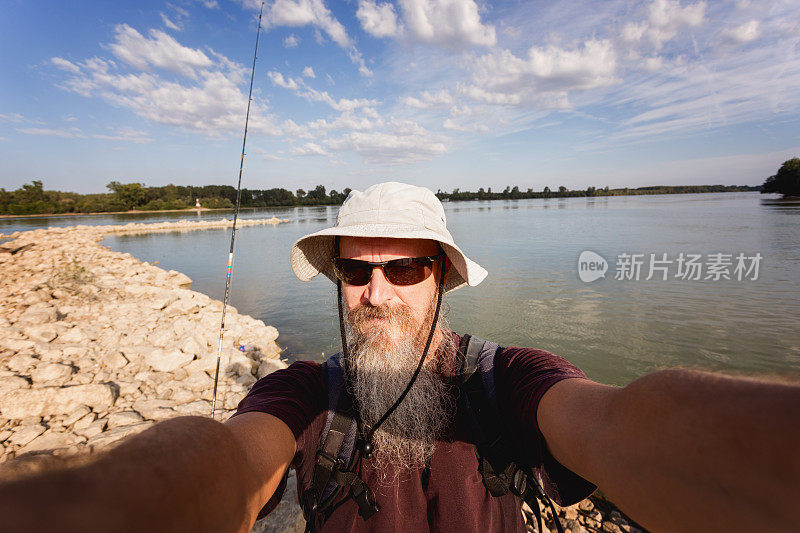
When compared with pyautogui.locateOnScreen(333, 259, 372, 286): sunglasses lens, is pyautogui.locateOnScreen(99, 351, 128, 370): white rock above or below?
below

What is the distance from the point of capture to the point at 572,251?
19781 millimetres

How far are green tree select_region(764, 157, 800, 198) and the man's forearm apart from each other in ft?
296

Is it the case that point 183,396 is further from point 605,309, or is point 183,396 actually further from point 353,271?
point 605,309

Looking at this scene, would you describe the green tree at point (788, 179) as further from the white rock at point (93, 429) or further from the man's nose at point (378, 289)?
the white rock at point (93, 429)

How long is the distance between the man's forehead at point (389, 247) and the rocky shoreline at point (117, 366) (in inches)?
60.2

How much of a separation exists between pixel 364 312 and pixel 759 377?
5.91 ft

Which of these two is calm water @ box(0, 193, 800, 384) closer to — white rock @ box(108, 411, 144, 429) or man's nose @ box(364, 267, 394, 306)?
man's nose @ box(364, 267, 394, 306)

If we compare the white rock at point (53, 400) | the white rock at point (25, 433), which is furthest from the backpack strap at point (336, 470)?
the white rock at point (53, 400)

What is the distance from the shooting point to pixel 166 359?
5676 millimetres

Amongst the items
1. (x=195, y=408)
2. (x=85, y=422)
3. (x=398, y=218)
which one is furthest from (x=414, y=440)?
(x=85, y=422)

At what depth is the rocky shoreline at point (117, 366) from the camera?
378cm

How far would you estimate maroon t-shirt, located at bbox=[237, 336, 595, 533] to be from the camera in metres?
1.44

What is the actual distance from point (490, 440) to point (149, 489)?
1446 millimetres

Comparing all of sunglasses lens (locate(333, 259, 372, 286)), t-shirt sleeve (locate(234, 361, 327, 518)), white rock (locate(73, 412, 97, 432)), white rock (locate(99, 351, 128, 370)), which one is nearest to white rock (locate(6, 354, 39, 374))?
white rock (locate(99, 351, 128, 370))
